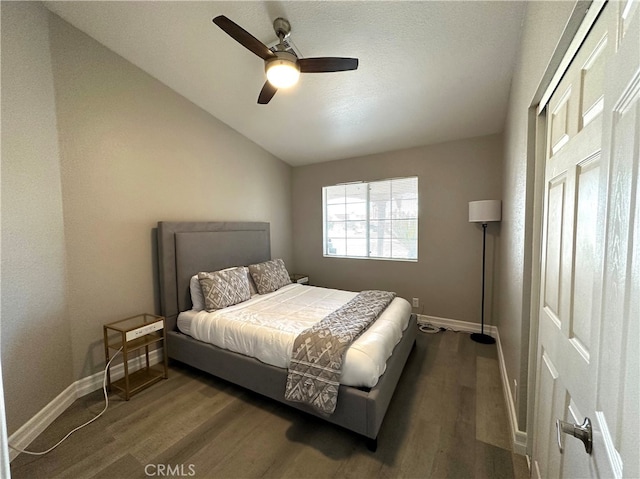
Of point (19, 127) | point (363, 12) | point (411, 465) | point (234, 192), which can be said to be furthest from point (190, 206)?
point (411, 465)

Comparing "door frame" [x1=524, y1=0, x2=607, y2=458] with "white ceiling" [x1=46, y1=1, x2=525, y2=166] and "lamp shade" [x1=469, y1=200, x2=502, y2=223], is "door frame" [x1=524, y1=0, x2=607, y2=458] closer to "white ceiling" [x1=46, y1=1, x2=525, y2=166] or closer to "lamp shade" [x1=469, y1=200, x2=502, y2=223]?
"white ceiling" [x1=46, y1=1, x2=525, y2=166]

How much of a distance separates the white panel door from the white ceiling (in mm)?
1052

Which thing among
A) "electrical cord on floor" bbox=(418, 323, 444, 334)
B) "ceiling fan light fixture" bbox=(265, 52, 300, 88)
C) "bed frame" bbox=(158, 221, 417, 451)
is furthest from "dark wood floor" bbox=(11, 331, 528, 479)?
"ceiling fan light fixture" bbox=(265, 52, 300, 88)

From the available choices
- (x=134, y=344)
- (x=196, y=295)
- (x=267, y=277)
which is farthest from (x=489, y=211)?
(x=134, y=344)

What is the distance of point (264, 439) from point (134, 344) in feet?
4.72

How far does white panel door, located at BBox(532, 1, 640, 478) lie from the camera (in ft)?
1.43

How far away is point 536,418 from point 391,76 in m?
2.60

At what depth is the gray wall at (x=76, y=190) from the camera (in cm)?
167

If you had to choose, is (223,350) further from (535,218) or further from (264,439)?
(535,218)

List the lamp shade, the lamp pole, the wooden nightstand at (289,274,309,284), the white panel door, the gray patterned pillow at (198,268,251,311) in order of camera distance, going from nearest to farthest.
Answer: the white panel door
the gray patterned pillow at (198,268,251,311)
the lamp shade
the lamp pole
the wooden nightstand at (289,274,309,284)

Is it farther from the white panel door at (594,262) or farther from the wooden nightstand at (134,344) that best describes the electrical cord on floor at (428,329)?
the wooden nightstand at (134,344)

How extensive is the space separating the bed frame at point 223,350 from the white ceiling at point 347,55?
4.91ft

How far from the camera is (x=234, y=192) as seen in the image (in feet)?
11.4

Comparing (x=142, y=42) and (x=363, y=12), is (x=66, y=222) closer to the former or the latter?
(x=142, y=42)
